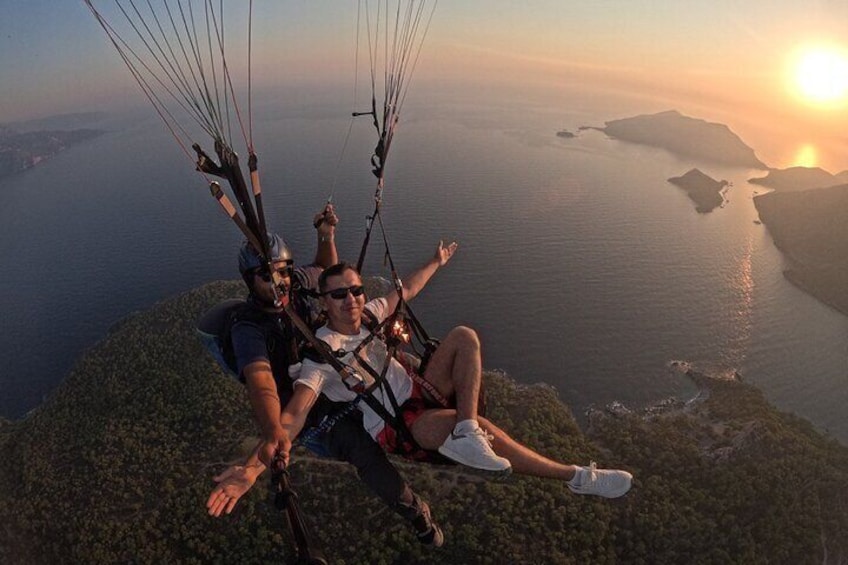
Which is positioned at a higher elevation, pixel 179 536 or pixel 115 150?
pixel 115 150

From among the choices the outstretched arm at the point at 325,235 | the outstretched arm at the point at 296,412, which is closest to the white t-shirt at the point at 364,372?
the outstretched arm at the point at 296,412

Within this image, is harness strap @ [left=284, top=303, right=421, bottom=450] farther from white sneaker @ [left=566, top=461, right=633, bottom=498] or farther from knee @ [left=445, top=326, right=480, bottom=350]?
white sneaker @ [left=566, top=461, right=633, bottom=498]

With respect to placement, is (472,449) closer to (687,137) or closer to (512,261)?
(512,261)

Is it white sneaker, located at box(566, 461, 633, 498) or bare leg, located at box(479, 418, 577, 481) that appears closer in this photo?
bare leg, located at box(479, 418, 577, 481)

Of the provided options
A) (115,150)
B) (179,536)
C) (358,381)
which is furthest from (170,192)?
(358,381)

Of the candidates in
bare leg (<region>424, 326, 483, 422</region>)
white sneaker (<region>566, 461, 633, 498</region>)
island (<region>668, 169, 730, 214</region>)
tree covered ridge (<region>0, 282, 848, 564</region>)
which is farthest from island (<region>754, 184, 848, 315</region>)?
bare leg (<region>424, 326, 483, 422</region>)

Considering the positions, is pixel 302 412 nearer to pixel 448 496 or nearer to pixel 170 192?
pixel 448 496

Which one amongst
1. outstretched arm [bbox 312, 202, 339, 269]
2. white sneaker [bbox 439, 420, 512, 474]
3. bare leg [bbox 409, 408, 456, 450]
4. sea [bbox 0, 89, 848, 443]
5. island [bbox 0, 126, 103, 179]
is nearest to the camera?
white sneaker [bbox 439, 420, 512, 474]

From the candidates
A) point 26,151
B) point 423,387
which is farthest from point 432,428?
point 26,151
